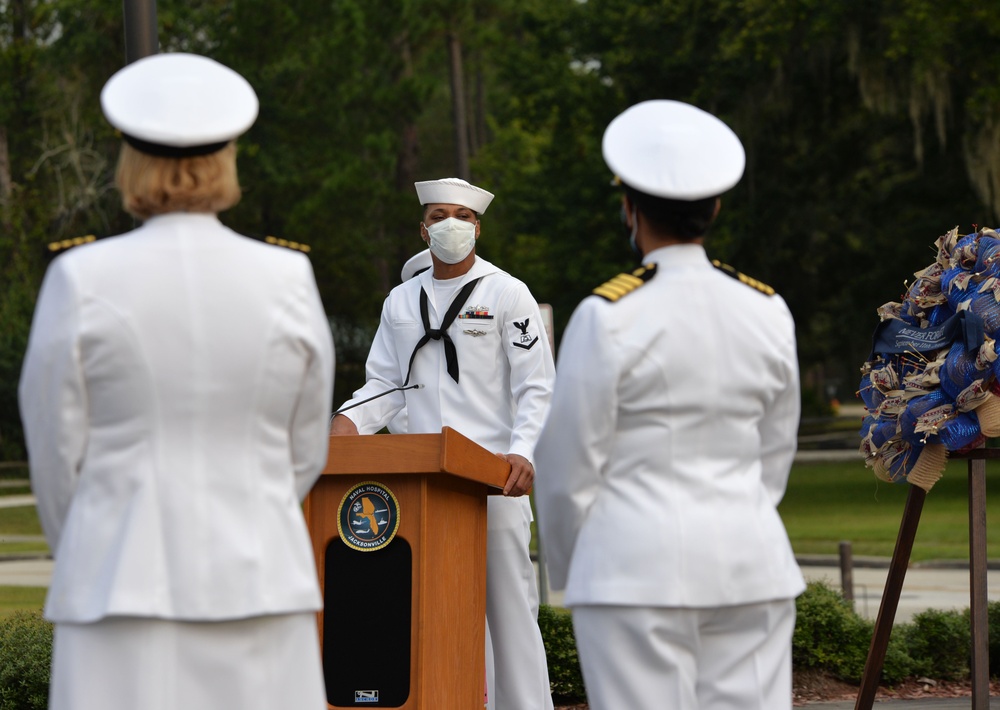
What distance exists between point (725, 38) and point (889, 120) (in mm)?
4280

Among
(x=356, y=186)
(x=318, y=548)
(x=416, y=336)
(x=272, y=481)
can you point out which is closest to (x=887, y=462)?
(x=416, y=336)

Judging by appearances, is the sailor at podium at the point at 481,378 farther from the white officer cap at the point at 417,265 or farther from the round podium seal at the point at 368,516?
the round podium seal at the point at 368,516

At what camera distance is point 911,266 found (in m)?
31.5

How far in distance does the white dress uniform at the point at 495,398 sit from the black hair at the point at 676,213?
2334 millimetres

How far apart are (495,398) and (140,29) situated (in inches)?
80.6

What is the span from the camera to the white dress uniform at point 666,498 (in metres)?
3.71

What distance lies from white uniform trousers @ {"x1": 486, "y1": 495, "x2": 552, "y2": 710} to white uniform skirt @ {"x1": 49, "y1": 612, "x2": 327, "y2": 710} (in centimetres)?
269

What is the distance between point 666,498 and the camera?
12.3 feet

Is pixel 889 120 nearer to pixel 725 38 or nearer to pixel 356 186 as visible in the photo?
pixel 725 38

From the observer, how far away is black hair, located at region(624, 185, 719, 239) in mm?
3861

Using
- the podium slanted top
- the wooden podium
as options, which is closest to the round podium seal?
the wooden podium

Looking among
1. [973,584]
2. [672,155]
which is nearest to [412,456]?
[672,155]

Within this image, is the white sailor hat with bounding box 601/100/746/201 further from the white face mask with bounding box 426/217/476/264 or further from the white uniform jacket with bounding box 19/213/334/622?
the white face mask with bounding box 426/217/476/264

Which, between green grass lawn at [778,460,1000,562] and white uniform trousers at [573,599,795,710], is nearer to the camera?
white uniform trousers at [573,599,795,710]
